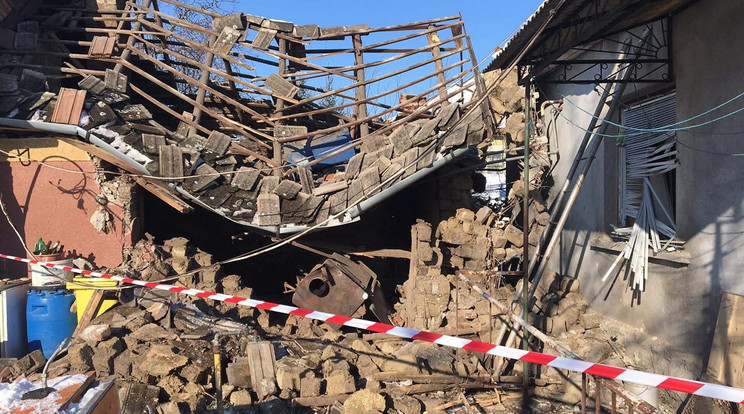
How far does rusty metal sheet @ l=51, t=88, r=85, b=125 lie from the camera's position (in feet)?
20.0

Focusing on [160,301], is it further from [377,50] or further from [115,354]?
[377,50]

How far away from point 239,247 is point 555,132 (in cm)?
693

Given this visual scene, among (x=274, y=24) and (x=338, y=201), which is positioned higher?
(x=274, y=24)

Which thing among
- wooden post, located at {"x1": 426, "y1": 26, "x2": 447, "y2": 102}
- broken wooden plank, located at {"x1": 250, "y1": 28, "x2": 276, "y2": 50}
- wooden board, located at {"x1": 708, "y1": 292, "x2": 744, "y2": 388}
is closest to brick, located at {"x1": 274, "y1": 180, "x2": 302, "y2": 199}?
broken wooden plank, located at {"x1": 250, "y1": 28, "x2": 276, "y2": 50}

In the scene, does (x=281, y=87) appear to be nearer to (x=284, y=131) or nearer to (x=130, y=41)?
(x=284, y=131)

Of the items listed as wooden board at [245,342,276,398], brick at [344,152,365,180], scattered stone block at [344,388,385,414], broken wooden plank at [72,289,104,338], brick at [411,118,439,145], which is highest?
brick at [411,118,439,145]

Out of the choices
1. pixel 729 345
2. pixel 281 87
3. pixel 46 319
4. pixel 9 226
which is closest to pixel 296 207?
pixel 281 87

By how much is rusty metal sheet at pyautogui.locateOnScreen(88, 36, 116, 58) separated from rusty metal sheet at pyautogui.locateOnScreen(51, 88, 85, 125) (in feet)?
2.65

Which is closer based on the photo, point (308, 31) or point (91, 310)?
point (91, 310)

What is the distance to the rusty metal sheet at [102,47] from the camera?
6793mm

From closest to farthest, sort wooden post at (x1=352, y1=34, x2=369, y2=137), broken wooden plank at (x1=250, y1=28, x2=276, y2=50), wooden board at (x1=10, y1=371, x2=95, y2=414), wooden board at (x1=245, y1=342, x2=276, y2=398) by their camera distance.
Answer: wooden board at (x1=10, y1=371, x2=95, y2=414), wooden board at (x1=245, y1=342, x2=276, y2=398), broken wooden plank at (x1=250, y1=28, x2=276, y2=50), wooden post at (x1=352, y1=34, x2=369, y2=137)

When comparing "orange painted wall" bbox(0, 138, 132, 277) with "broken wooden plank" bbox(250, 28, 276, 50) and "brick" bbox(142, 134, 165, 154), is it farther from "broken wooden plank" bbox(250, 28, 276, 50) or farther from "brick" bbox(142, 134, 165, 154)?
"broken wooden plank" bbox(250, 28, 276, 50)

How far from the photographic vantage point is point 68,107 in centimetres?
617

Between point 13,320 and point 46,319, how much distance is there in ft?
1.52
